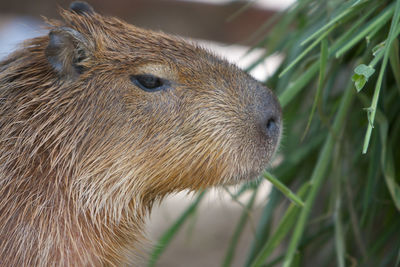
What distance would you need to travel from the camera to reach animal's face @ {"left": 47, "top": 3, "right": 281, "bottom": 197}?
6.17ft

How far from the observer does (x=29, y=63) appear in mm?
1984

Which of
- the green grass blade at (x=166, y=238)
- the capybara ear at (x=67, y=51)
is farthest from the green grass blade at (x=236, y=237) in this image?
the capybara ear at (x=67, y=51)

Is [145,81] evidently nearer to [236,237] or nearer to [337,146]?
[337,146]

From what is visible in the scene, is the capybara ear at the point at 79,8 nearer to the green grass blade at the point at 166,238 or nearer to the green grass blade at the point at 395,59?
the green grass blade at the point at 166,238

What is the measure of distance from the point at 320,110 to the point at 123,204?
711 mm

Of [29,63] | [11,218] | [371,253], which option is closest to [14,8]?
[29,63]

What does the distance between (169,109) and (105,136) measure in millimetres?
213

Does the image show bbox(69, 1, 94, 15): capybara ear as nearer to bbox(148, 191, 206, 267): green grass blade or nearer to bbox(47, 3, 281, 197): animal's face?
bbox(47, 3, 281, 197): animal's face

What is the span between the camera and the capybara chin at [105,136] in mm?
1856

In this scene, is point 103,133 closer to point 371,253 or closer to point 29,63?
point 29,63

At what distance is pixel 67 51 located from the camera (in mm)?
1882

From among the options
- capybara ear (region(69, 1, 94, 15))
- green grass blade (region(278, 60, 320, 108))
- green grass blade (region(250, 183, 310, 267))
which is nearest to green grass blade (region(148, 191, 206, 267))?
green grass blade (region(250, 183, 310, 267))

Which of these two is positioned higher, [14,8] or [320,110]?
[14,8]

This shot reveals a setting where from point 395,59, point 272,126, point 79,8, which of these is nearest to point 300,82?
point 272,126
